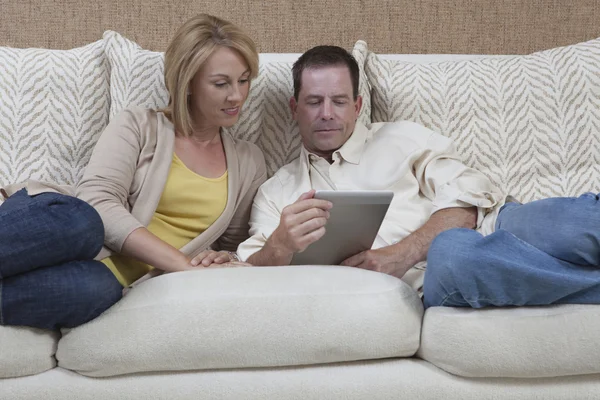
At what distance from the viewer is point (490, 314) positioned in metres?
1.38

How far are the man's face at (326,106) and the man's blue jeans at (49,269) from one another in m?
0.79

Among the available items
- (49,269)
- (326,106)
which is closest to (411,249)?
(326,106)

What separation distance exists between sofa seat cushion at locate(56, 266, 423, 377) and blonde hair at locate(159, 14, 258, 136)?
2.17ft

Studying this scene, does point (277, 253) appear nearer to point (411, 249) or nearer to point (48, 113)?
point (411, 249)

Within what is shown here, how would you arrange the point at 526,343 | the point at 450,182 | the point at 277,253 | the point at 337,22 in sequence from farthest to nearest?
the point at 337,22
the point at 450,182
the point at 277,253
the point at 526,343

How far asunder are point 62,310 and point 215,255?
20.1 inches

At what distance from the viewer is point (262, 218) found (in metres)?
1.98

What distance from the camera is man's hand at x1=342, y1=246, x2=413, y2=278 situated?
1.75 meters

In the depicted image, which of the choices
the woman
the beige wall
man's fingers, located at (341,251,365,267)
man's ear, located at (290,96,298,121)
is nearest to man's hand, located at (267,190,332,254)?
man's fingers, located at (341,251,365,267)

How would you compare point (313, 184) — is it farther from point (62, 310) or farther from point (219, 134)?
point (62, 310)

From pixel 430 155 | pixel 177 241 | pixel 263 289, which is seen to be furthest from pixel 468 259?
pixel 177 241

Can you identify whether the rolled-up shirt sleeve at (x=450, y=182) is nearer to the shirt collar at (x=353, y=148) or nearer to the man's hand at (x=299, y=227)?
the shirt collar at (x=353, y=148)

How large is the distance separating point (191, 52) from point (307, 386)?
948mm

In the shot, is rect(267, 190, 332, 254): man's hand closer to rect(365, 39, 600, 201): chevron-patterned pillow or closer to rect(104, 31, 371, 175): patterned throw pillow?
rect(104, 31, 371, 175): patterned throw pillow
